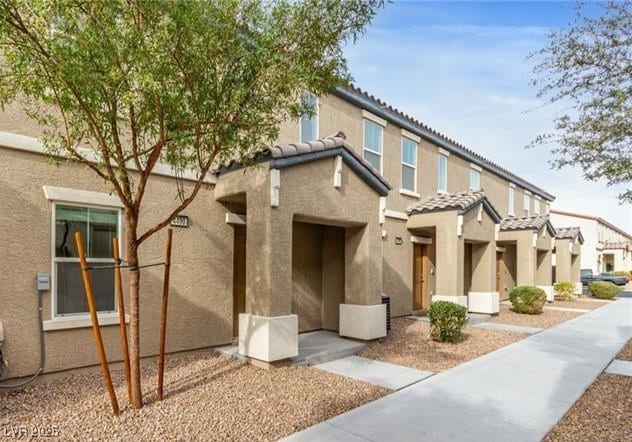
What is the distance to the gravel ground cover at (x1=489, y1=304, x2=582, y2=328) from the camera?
14.5 meters

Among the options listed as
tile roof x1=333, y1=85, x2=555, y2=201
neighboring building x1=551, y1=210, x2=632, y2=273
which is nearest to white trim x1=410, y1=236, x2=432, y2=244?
tile roof x1=333, y1=85, x2=555, y2=201

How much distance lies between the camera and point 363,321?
9.84 metres

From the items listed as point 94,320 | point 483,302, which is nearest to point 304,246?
point 94,320

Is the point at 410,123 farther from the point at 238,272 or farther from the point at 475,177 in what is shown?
the point at 238,272

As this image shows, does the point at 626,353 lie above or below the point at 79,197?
below

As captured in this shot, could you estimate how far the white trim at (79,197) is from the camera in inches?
268

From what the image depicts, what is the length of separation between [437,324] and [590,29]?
716 cm

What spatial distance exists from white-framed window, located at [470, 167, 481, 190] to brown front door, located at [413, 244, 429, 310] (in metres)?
5.68

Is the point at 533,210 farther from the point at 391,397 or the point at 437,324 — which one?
the point at 391,397

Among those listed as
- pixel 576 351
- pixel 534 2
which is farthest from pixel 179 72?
pixel 576 351

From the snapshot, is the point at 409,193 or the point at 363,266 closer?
the point at 363,266

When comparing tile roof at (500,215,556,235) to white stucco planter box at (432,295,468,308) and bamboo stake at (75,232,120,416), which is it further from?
bamboo stake at (75,232,120,416)

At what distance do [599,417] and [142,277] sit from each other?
7874 mm

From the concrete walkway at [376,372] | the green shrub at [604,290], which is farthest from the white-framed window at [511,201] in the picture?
the concrete walkway at [376,372]
